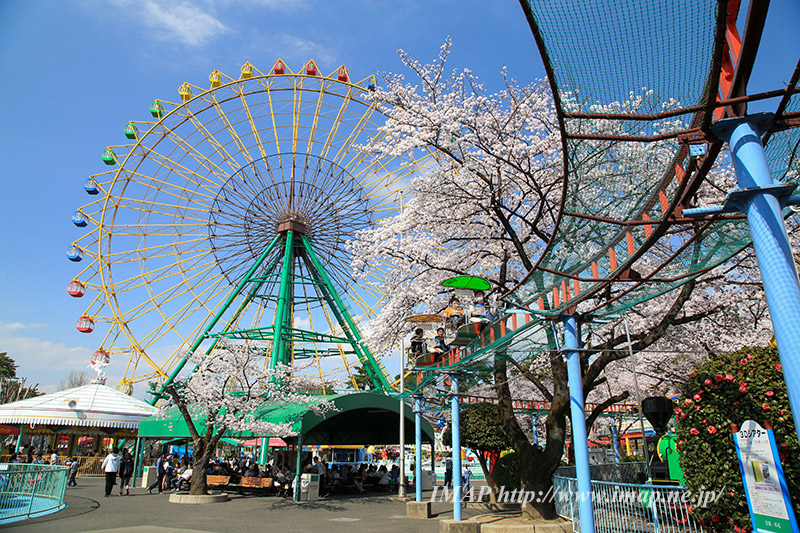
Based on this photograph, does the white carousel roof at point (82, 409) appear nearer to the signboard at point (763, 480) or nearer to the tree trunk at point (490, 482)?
the tree trunk at point (490, 482)

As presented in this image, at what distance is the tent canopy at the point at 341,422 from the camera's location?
56.4ft

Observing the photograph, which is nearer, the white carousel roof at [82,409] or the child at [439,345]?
the child at [439,345]

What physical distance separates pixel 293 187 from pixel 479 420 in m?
14.5

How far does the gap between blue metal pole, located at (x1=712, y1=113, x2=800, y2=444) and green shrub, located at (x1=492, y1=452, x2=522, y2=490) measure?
12.3 m

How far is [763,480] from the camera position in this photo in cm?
461

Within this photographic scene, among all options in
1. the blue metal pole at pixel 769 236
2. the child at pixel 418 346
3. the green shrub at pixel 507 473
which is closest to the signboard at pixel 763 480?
the blue metal pole at pixel 769 236

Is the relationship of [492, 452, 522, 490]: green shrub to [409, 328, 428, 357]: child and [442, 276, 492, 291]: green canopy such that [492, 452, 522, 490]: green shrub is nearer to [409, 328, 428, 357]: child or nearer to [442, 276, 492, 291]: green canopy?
[409, 328, 428, 357]: child

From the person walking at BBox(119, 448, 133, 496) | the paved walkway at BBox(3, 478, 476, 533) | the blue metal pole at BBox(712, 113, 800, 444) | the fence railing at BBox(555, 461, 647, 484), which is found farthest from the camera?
the person walking at BBox(119, 448, 133, 496)

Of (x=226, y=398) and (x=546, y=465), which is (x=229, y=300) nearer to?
(x=226, y=398)

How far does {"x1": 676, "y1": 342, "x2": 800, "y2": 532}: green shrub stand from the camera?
5.11m

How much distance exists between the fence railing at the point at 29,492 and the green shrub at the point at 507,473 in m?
11.1

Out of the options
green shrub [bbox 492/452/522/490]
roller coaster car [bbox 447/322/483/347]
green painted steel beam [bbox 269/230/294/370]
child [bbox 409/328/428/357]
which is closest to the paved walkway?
green shrub [bbox 492/452/522/490]

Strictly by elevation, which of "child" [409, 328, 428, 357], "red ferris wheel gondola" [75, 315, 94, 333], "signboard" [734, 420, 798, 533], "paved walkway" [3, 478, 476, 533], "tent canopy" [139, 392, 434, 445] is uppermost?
"red ferris wheel gondola" [75, 315, 94, 333]

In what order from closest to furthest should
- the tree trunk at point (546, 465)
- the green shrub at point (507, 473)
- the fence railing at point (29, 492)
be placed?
the tree trunk at point (546, 465), the fence railing at point (29, 492), the green shrub at point (507, 473)
